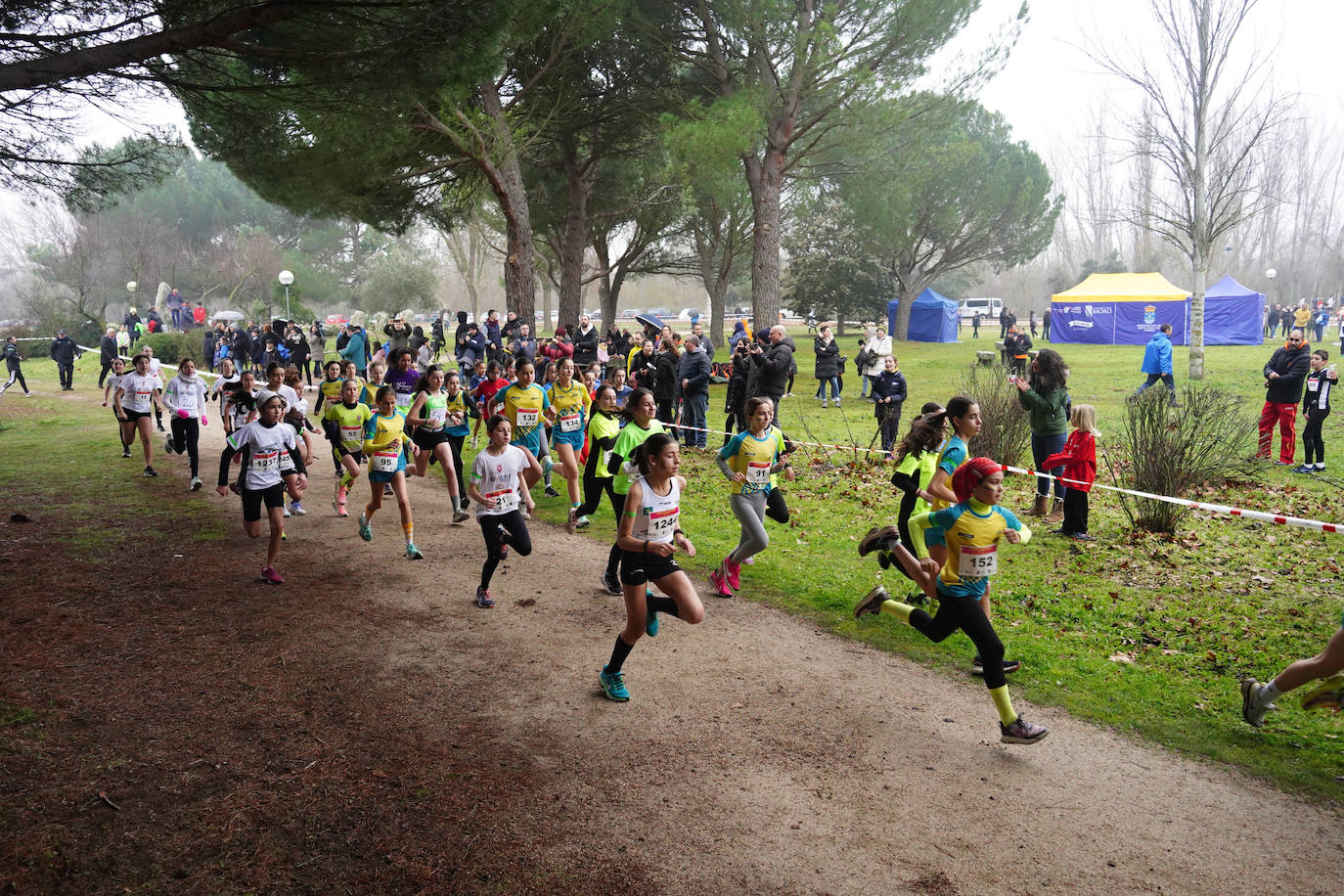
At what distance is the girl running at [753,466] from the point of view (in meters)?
7.39

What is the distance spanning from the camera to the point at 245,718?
5.49 m

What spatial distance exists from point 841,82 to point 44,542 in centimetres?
1772

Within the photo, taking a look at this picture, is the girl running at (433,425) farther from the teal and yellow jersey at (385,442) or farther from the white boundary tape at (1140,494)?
the white boundary tape at (1140,494)

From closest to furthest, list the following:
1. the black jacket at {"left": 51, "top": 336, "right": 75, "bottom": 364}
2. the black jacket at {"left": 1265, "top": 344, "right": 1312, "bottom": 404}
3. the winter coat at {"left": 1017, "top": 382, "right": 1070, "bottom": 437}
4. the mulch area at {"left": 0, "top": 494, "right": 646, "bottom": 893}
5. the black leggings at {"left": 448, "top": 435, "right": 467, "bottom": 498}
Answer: the mulch area at {"left": 0, "top": 494, "right": 646, "bottom": 893} → the winter coat at {"left": 1017, "top": 382, "right": 1070, "bottom": 437} → the black leggings at {"left": 448, "top": 435, "right": 467, "bottom": 498} → the black jacket at {"left": 1265, "top": 344, "right": 1312, "bottom": 404} → the black jacket at {"left": 51, "top": 336, "right": 75, "bottom": 364}

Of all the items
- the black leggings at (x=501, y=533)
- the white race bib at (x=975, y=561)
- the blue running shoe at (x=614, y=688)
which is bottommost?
the blue running shoe at (x=614, y=688)

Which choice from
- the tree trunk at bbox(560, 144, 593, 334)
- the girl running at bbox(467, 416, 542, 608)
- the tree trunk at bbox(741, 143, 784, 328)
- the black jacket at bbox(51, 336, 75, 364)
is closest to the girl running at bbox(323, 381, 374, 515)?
the girl running at bbox(467, 416, 542, 608)

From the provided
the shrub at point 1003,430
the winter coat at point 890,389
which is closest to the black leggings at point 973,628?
the shrub at point 1003,430

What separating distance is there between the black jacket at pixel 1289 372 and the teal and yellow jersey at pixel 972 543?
32.9 ft

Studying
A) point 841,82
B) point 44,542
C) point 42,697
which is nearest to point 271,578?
point 42,697

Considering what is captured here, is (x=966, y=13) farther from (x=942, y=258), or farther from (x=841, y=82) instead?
(x=942, y=258)

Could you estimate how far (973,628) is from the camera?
206 inches

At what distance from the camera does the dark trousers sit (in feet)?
31.1

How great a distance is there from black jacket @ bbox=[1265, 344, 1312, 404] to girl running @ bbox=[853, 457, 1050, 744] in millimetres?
10051

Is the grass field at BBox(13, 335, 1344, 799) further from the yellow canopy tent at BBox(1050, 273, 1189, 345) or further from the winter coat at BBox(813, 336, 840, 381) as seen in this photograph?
the yellow canopy tent at BBox(1050, 273, 1189, 345)
